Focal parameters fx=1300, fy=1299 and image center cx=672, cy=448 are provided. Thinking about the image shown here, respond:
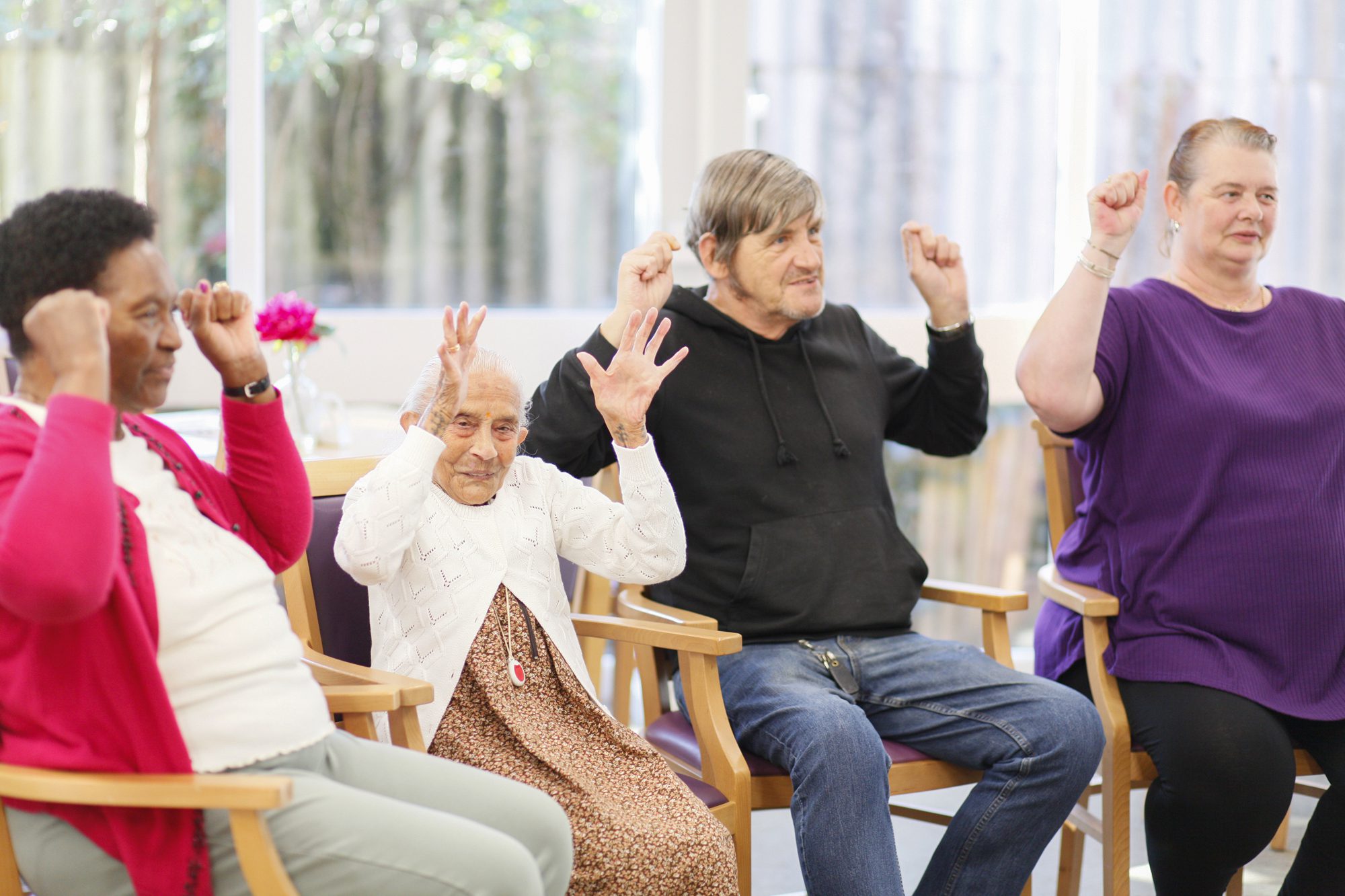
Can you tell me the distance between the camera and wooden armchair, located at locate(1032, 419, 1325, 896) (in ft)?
6.57

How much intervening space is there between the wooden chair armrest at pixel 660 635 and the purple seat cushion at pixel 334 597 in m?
0.32

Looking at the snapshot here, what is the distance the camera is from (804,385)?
86.4 inches

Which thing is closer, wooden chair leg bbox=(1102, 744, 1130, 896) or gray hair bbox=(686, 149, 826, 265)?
wooden chair leg bbox=(1102, 744, 1130, 896)

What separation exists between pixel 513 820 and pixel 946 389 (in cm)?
120

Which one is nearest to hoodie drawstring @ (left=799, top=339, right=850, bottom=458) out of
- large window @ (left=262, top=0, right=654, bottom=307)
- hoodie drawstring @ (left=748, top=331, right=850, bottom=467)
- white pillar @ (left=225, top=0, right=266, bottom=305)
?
hoodie drawstring @ (left=748, top=331, right=850, bottom=467)

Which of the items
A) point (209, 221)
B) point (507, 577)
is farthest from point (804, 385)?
point (209, 221)

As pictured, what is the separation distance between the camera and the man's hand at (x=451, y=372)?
5.58 feet

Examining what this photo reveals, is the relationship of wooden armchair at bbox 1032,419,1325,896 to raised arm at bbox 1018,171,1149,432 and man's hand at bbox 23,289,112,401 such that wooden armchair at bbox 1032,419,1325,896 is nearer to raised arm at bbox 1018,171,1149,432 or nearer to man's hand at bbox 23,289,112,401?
raised arm at bbox 1018,171,1149,432

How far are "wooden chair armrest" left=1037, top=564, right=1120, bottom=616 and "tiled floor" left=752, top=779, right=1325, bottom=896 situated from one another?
1.98ft

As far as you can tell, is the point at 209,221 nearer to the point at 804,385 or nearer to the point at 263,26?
the point at 263,26

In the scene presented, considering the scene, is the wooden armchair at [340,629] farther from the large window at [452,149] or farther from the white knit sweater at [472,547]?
the large window at [452,149]

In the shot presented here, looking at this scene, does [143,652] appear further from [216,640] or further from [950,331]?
[950,331]

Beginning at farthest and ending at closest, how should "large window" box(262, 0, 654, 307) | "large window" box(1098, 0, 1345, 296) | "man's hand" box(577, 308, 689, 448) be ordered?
1. "large window" box(1098, 0, 1345, 296)
2. "large window" box(262, 0, 654, 307)
3. "man's hand" box(577, 308, 689, 448)

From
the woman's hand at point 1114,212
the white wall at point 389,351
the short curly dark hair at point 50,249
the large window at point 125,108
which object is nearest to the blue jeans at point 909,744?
the woman's hand at point 1114,212
